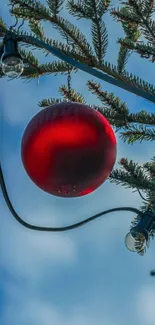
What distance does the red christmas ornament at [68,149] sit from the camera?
2.33m

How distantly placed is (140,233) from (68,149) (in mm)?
944

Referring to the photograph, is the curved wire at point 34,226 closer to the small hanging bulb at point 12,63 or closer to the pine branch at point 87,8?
the small hanging bulb at point 12,63

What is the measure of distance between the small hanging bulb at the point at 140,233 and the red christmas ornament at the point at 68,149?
700mm

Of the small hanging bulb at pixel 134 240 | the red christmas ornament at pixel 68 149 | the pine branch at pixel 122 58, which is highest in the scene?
the pine branch at pixel 122 58

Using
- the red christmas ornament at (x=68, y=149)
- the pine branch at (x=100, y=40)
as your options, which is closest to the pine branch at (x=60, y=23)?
the pine branch at (x=100, y=40)

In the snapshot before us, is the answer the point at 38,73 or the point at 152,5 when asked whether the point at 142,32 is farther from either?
the point at 38,73

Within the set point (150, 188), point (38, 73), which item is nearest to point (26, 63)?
point (38, 73)

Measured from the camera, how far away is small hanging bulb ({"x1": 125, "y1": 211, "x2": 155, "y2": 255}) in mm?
3129

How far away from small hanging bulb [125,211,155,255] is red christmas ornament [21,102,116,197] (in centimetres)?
70

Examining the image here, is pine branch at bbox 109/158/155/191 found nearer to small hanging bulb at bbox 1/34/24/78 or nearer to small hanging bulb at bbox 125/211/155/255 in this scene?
small hanging bulb at bbox 125/211/155/255

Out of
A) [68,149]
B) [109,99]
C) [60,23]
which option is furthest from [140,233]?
[60,23]

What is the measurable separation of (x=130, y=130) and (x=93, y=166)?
6.16ft

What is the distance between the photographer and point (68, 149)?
232cm

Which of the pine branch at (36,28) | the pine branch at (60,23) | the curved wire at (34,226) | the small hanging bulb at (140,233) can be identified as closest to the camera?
the curved wire at (34,226)
